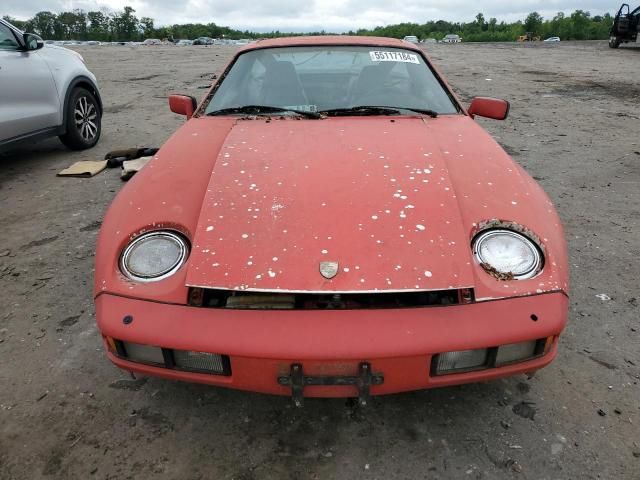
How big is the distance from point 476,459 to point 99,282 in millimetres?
1463

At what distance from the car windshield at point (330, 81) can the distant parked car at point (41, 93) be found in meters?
2.69

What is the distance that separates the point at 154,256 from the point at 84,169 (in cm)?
349

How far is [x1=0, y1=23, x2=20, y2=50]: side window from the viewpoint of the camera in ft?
14.3

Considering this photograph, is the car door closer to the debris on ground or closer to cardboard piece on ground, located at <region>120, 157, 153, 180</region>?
cardboard piece on ground, located at <region>120, 157, 153, 180</region>

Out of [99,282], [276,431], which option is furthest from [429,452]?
[99,282]

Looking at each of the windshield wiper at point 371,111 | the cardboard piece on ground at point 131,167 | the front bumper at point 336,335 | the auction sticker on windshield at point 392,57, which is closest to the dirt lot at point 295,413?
the front bumper at point 336,335

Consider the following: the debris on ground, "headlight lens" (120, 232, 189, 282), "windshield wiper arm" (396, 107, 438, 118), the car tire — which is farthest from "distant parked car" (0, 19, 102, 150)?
the debris on ground

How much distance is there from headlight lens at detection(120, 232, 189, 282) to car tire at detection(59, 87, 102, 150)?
4.12 metres

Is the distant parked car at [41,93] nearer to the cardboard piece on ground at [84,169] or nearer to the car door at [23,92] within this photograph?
the car door at [23,92]

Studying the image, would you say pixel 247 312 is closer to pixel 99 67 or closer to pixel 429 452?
pixel 429 452

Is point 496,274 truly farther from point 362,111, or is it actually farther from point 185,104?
point 185,104

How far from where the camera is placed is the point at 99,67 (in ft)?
46.9

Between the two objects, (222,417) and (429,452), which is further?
(222,417)

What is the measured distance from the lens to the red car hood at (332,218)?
150 centimetres
